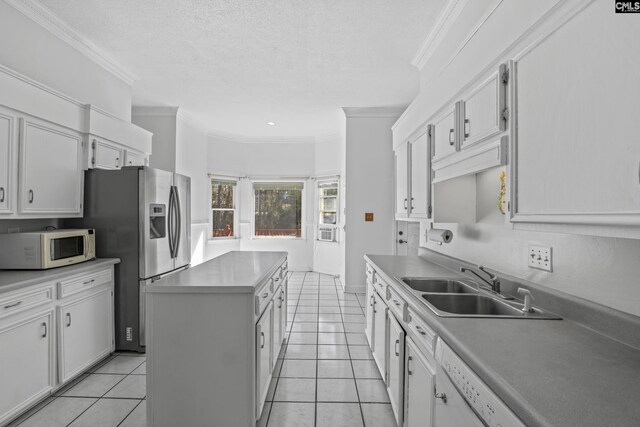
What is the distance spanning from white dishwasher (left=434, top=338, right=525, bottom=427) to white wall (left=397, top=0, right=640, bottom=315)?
0.68m

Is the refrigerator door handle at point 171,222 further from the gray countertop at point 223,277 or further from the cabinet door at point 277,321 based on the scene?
the cabinet door at point 277,321

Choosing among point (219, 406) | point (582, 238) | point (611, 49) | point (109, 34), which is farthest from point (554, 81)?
point (109, 34)

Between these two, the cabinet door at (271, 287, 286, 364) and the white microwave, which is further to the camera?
the cabinet door at (271, 287, 286, 364)

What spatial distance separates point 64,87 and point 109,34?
0.66 meters

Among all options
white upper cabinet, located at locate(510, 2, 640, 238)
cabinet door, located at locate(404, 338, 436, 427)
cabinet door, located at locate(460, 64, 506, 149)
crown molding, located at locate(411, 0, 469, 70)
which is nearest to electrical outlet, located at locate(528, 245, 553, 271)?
white upper cabinet, located at locate(510, 2, 640, 238)

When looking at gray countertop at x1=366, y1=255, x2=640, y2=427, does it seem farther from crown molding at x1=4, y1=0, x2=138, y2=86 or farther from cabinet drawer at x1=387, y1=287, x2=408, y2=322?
crown molding at x1=4, y1=0, x2=138, y2=86

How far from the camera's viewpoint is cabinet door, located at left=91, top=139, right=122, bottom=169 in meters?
3.35

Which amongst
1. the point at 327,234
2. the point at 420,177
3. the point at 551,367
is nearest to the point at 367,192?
the point at 327,234

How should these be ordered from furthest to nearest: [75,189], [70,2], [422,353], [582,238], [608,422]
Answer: [75,189], [70,2], [422,353], [582,238], [608,422]

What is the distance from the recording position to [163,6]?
9.44ft

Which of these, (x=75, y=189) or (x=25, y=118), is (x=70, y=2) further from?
(x=75, y=189)

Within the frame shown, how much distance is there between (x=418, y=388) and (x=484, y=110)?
1.40 metres

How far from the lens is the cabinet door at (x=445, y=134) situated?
7.02 ft

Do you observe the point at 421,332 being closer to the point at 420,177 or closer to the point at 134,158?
the point at 420,177
